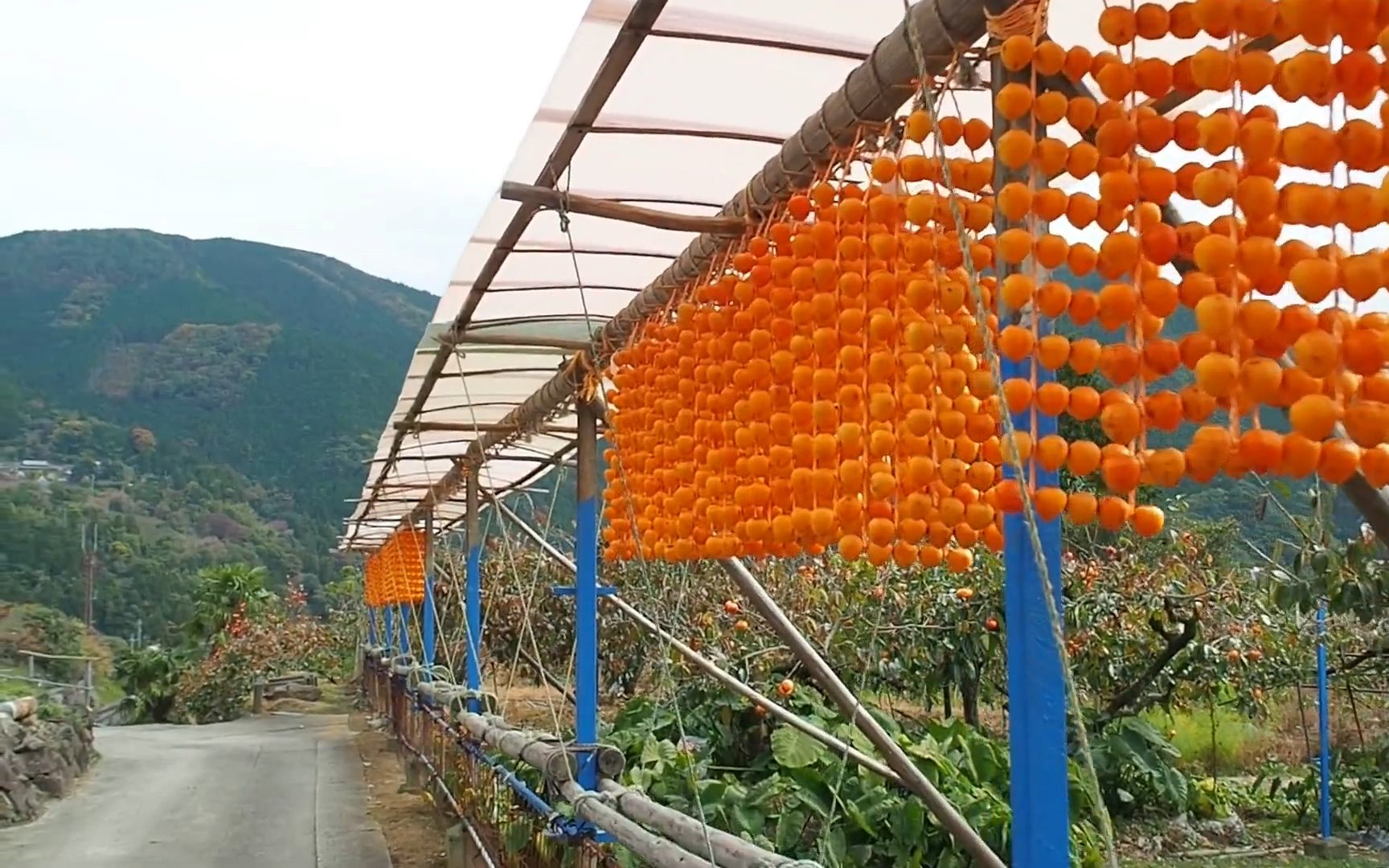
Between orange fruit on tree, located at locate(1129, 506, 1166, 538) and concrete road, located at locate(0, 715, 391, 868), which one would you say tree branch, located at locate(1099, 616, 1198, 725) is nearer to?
concrete road, located at locate(0, 715, 391, 868)

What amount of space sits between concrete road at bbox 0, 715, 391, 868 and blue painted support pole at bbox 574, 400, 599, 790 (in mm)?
3220

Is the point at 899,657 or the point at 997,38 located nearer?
the point at 997,38

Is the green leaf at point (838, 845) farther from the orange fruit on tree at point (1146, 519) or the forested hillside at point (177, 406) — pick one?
the forested hillside at point (177, 406)

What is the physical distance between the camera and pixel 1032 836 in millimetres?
1508

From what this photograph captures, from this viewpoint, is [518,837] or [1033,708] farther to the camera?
[518,837]

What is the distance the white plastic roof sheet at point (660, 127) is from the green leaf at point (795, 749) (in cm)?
194

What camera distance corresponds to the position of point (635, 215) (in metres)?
2.44

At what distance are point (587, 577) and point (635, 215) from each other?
2.33 meters

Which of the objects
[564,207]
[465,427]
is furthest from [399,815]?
[564,207]

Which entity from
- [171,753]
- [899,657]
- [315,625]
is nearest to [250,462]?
[315,625]

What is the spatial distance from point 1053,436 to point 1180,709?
7835mm

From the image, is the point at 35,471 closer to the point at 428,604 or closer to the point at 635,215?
the point at 428,604

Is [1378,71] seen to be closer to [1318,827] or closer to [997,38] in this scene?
[997,38]

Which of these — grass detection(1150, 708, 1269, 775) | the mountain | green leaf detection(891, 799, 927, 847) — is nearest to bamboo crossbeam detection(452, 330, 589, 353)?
green leaf detection(891, 799, 927, 847)
